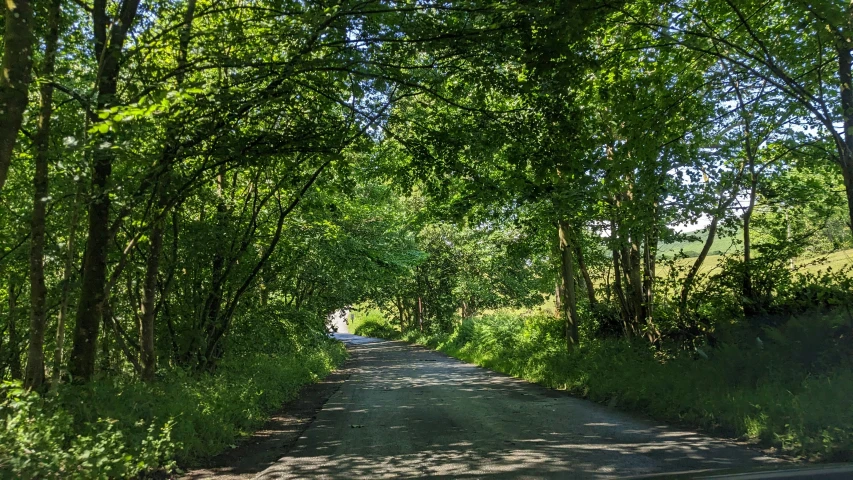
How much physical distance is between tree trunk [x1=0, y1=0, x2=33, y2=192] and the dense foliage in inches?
0.8

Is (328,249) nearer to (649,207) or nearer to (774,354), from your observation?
(649,207)

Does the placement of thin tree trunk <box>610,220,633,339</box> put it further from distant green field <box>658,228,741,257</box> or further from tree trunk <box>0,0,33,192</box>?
tree trunk <box>0,0,33,192</box>

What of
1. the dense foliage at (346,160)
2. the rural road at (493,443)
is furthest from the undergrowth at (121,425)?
the rural road at (493,443)

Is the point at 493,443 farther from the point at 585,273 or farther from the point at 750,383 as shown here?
the point at 585,273

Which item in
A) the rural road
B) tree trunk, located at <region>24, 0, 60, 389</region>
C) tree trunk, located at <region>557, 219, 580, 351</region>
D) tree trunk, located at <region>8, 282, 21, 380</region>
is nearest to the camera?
the rural road

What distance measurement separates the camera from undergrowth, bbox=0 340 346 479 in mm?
4879

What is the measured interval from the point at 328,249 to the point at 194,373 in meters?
7.17

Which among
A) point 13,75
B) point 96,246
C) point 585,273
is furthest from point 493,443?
point 585,273

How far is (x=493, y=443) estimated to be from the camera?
7.57 m

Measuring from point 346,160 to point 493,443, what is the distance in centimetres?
530

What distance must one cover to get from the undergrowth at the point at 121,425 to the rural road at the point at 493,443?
3.61 feet

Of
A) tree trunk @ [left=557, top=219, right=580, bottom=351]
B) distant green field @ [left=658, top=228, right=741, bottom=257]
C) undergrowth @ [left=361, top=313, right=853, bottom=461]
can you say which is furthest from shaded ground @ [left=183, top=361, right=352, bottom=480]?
distant green field @ [left=658, top=228, right=741, bottom=257]

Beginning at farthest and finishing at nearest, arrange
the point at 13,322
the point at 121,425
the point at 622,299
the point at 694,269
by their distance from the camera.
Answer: the point at 622,299, the point at 694,269, the point at 13,322, the point at 121,425

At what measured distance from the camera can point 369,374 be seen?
19.1m
